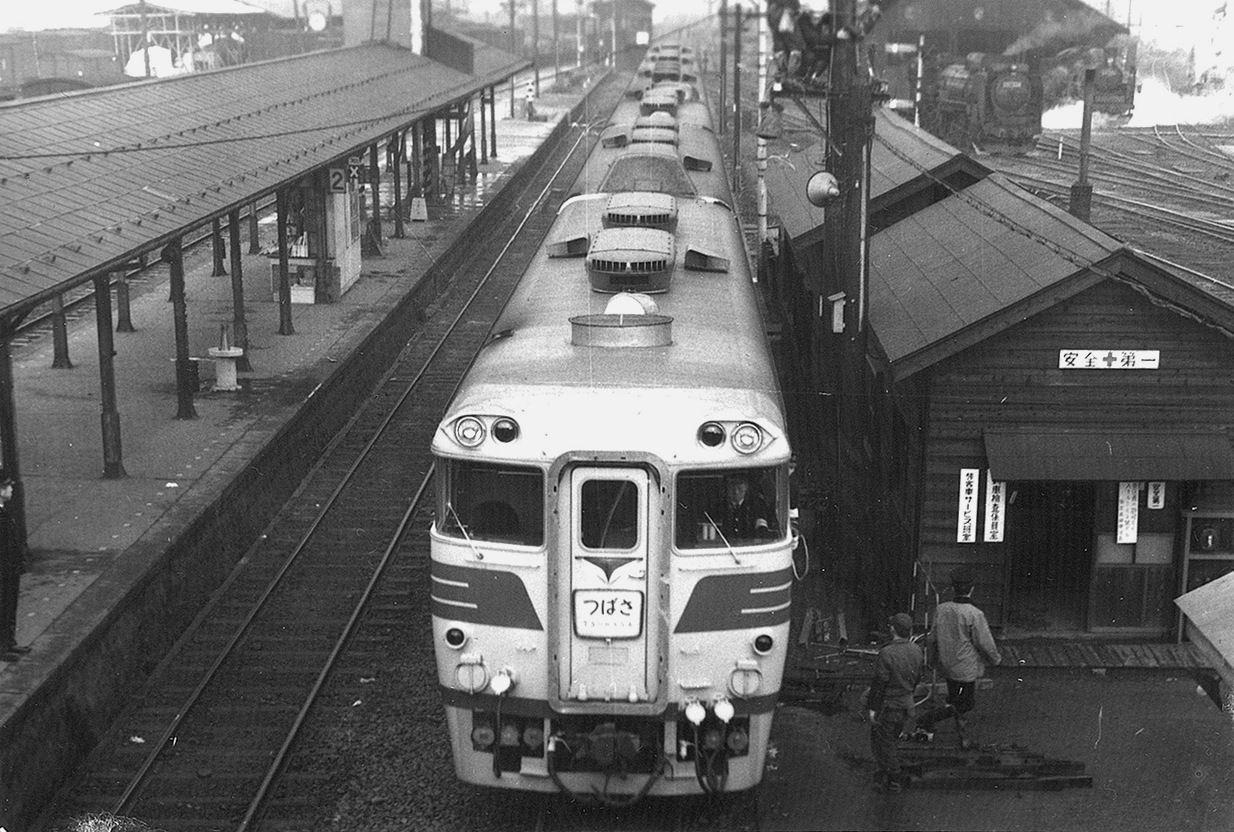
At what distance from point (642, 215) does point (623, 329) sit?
3.50 m

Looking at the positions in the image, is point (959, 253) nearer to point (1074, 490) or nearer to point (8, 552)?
point (1074, 490)

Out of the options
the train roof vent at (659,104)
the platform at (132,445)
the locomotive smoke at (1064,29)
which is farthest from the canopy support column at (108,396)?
the locomotive smoke at (1064,29)

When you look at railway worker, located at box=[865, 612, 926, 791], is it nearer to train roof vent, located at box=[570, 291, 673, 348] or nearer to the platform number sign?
train roof vent, located at box=[570, 291, 673, 348]

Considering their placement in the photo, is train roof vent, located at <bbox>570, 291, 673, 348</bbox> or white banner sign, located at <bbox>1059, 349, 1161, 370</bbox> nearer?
train roof vent, located at <bbox>570, 291, 673, 348</bbox>

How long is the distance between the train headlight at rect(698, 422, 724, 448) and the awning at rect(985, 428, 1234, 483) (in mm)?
3739

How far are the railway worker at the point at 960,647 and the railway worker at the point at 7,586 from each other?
21.0 ft

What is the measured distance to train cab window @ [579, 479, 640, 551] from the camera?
27.1 ft

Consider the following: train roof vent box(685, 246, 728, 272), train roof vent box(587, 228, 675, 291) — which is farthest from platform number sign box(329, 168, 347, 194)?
train roof vent box(587, 228, 675, 291)

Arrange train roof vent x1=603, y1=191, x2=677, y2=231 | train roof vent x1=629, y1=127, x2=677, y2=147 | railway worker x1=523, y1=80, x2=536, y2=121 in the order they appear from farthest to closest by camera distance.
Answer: railway worker x1=523, y1=80, x2=536, y2=121, train roof vent x1=629, y1=127, x2=677, y2=147, train roof vent x1=603, y1=191, x2=677, y2=231

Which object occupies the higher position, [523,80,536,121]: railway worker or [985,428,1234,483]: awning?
[523,80,536,121]: railway worker

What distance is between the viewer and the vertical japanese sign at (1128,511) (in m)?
11.6

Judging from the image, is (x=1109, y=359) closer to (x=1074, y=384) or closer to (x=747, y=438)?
(x=1074, y=384)

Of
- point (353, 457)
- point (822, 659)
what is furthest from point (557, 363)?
point (353, 457)

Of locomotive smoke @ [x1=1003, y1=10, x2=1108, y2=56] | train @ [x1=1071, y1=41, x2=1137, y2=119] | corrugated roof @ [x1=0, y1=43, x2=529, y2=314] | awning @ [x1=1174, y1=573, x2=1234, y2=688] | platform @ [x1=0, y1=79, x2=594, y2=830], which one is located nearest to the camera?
awning @ [x1=1174, y1=573, x2=1234, y2=688]
